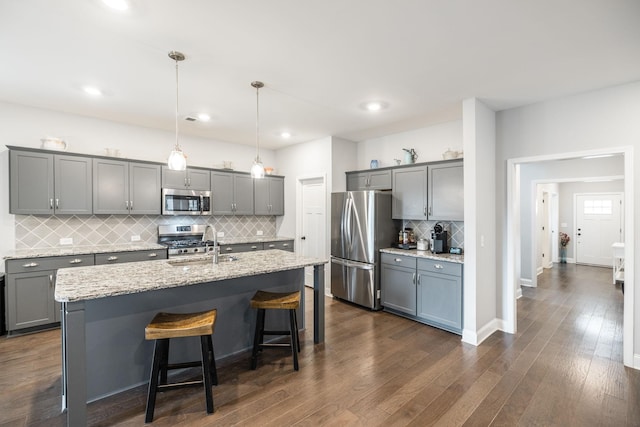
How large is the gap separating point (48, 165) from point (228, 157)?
2572mm

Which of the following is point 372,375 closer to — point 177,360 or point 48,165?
point 177,360

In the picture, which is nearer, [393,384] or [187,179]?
[393,384]

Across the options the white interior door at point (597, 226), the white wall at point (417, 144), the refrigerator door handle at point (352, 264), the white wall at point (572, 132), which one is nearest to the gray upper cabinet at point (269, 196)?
the white wall at point (417, 144)

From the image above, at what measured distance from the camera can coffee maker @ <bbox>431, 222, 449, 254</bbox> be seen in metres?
3.96

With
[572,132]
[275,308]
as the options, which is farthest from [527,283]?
[275,308]

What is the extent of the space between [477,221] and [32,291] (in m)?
5.16

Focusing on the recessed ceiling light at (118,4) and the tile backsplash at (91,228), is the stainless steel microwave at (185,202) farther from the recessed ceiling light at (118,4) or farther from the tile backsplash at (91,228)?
the recessed ceiling light at (118,4)

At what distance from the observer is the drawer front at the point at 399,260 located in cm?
390

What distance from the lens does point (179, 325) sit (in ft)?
6.97

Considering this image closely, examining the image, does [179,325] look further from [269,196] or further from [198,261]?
[269,196]

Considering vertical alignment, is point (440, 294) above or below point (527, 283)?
above

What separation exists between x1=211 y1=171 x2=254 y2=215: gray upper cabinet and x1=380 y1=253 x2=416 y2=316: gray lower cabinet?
2.69 metres

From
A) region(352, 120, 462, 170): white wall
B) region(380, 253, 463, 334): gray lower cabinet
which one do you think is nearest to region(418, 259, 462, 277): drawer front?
region(380, 253, 463, 334): gray lower cabinet

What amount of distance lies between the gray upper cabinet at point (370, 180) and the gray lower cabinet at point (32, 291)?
3993 mm
